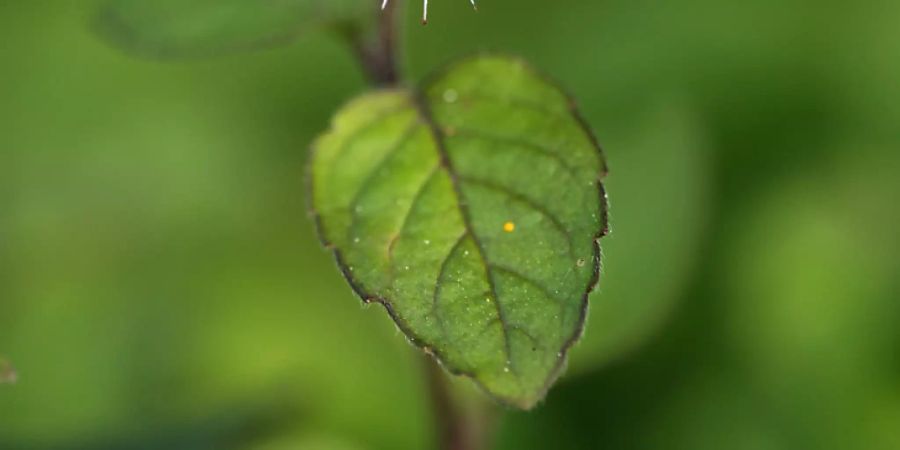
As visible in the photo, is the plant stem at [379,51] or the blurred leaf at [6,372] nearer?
the blurred leaf at [6,372]

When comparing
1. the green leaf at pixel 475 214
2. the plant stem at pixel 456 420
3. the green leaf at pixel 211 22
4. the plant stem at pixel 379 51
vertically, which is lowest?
the plant stem at pixel 456 420

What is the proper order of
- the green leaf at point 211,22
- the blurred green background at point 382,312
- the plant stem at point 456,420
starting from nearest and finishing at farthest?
the green leaf at point 211,22 < the plant stem at point 456,420 < the blurred green background at point 382,312

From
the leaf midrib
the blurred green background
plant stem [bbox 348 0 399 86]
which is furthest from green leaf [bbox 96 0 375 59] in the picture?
the blurred green background

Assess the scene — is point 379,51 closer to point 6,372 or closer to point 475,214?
point 475,214

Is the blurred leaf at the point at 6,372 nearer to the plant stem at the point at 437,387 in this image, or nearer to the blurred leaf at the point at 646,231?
the plant stem at the point at 437,387

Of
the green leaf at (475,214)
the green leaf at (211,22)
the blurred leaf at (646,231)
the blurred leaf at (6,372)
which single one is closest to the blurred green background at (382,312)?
the blurred leaf at (646,231)

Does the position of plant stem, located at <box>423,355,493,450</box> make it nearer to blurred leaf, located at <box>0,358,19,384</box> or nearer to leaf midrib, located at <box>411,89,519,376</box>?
leaf midrib, located at <box>411,89,519,376</box>

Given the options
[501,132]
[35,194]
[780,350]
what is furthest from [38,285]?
[780,350]
